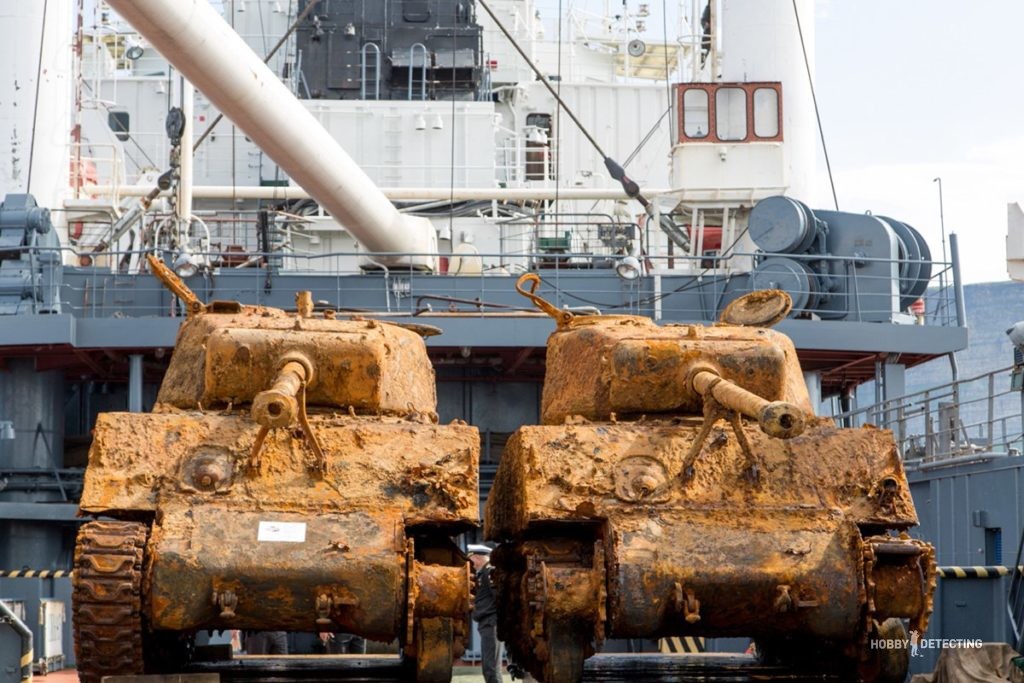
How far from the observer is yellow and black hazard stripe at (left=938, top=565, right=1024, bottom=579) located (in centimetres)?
1402

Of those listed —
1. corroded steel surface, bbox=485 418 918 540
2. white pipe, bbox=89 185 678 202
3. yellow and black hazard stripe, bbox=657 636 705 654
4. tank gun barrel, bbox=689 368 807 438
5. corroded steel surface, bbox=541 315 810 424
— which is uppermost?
white pipe, bbox=89 185 678 202

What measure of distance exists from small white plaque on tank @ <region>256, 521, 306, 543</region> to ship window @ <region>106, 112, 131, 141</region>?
19.5m

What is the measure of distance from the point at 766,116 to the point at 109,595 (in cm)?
1550

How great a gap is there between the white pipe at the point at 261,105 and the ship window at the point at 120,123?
33.9ft

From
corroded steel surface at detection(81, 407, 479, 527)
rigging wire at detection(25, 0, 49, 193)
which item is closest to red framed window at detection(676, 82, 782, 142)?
rigging wire at detection(25, 0, 49, 193)

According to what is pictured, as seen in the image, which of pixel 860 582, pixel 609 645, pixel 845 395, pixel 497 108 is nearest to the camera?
pixel 860 582

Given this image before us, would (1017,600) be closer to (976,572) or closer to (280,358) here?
(976,572)

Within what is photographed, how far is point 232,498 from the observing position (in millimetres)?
11039

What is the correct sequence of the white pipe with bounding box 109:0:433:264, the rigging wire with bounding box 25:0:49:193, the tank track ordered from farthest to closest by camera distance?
1. the rigging wire with bounding box 25:0:49:193
2. the white pipe with bounding box 109:0:433:264
3. the tank track

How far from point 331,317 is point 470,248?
11887 mm

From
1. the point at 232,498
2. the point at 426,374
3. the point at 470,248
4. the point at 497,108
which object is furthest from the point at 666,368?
the point at 497,108

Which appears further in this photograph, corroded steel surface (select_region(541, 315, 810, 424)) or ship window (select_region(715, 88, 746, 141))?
ship window (select_region(715, 88, 746, 141))

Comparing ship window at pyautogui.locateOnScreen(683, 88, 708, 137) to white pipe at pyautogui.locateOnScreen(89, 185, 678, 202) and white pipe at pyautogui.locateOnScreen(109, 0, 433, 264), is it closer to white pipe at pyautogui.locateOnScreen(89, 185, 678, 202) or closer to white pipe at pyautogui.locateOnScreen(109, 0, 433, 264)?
white pipe at pyautogui.locateOnScreen(89, 185, 678, 202)

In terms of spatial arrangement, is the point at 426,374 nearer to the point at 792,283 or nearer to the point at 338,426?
the point at 338,426
